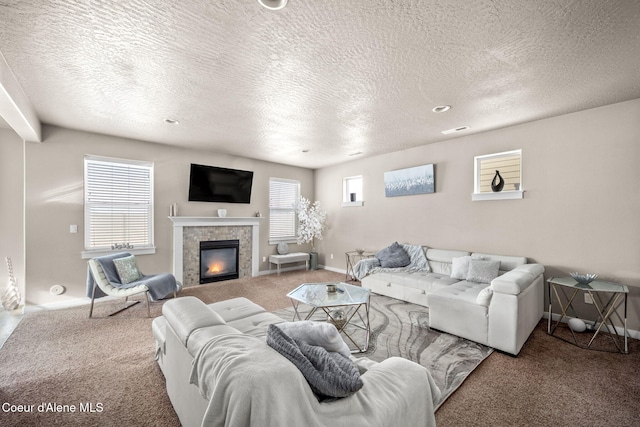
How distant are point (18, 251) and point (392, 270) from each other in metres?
5.68

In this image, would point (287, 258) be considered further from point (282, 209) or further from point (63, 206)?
point (63, 206)

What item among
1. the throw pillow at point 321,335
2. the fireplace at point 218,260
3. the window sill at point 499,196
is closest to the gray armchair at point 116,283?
the fireplace at point 218,260

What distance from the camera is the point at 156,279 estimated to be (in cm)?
374

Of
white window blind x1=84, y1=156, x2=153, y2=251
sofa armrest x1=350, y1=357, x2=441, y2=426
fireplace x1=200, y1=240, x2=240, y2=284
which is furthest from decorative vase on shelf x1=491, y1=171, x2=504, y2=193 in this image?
white window blind x1=84, y1=156, x2=153, y2=251

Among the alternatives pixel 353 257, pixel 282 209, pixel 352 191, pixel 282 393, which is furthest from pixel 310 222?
pixel 282 393

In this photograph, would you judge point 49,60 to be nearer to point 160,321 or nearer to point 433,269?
point 160,321

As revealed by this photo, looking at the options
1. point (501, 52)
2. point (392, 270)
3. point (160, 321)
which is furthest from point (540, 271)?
point (160, 321)

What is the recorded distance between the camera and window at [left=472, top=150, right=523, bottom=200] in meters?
3.84

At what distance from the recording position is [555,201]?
11.4 ft

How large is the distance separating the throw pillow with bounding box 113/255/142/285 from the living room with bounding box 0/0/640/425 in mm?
779

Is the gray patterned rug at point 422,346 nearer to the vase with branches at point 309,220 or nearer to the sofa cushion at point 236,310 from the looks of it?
the sofa cushion at point 236,310

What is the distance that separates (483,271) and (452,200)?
1.32m

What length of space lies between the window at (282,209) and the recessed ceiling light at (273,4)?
187 inches

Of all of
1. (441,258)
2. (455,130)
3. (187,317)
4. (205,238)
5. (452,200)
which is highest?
(455,130)
